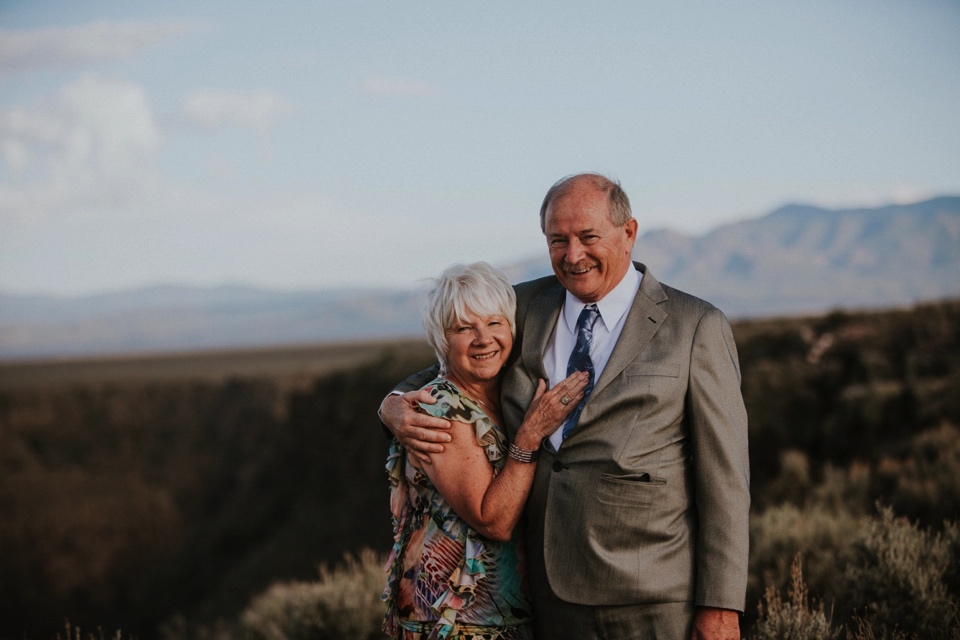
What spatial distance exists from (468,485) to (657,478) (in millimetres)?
640

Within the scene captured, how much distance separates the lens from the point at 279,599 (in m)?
6.74

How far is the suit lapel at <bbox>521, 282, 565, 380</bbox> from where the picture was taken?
3.28 metres

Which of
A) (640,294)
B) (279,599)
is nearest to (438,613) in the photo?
(640,294)

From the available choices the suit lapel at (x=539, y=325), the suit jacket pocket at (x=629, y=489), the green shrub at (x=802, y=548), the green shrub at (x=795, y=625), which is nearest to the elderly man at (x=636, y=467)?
the suit jacket pocket at (x=629, y=489)

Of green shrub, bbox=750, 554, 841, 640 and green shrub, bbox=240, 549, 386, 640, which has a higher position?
green shrub, bbox=750, 554, 841, 640

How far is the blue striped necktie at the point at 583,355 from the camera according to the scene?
3.12m

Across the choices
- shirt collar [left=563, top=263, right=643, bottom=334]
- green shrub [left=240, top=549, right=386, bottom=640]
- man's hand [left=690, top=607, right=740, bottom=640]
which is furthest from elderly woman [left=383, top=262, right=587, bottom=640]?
green shrub [left=240, top=549, right=386, bottom=640]

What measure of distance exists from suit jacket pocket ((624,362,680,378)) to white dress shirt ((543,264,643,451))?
136 mm

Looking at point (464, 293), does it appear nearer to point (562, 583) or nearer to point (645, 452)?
point (645, 452)

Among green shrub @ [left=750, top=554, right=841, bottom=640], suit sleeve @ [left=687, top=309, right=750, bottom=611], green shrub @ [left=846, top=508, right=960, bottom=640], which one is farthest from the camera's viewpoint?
green shrub @ [left=846, top=508, right=960, bottom=640]

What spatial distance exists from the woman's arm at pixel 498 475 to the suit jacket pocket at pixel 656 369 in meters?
0.19

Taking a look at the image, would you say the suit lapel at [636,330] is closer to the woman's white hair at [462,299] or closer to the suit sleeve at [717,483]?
the suit sleeve at [717,483]

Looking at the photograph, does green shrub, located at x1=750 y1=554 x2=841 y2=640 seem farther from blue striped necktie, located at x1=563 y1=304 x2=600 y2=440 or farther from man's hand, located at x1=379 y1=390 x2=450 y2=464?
man's hand, located at x1=379 y1=390 x2=450 y2=464

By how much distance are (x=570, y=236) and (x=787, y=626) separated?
2580 millimetres
